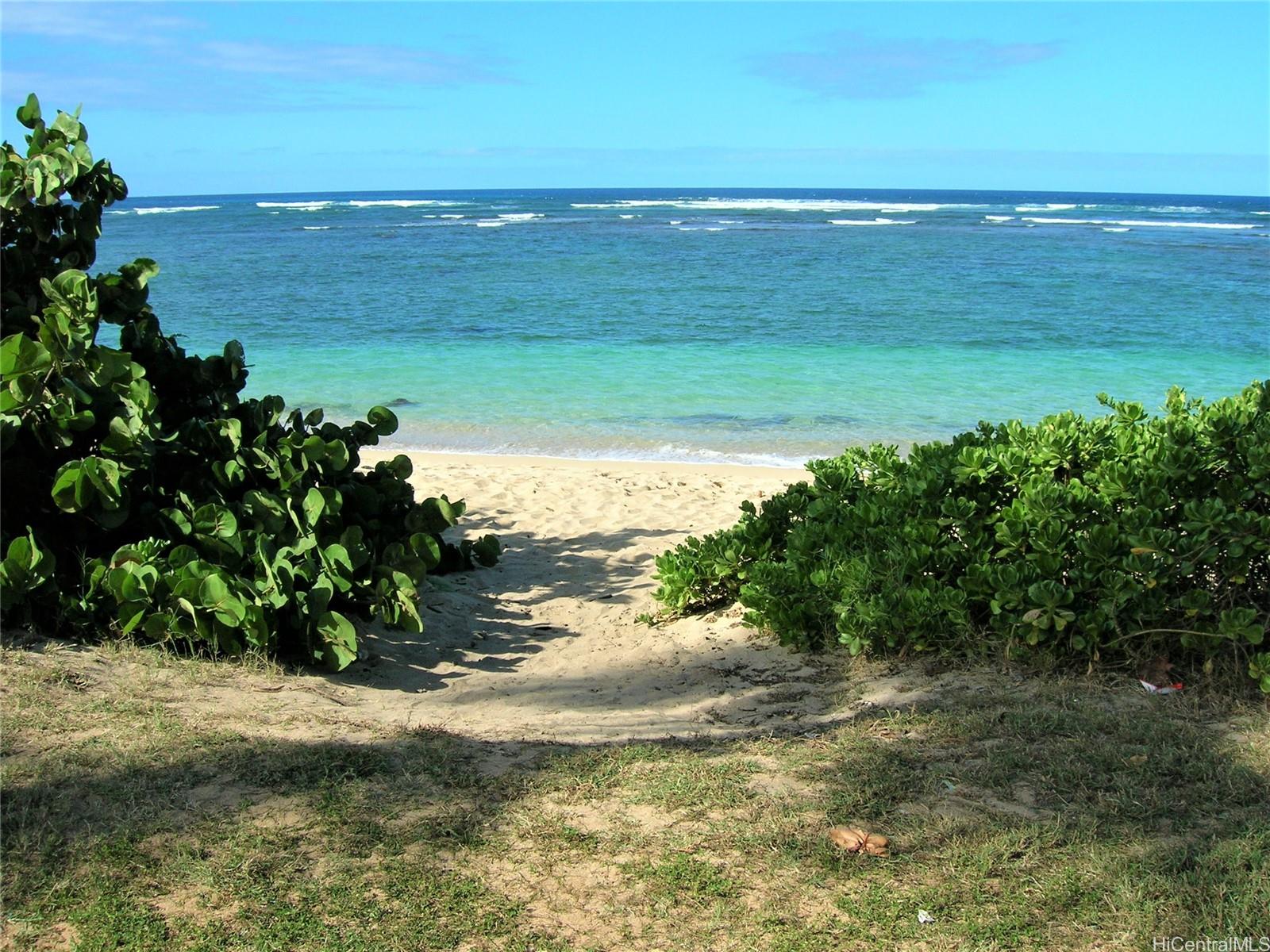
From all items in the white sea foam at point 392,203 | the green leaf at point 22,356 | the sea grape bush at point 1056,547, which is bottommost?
the sea grape bush at point 1056,547

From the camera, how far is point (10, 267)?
182 inches

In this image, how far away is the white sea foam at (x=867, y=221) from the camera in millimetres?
58594

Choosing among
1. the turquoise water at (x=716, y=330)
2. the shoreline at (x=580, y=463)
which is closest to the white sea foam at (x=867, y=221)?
the turquoise water at (x=716, y=330)

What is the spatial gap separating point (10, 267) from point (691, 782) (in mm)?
3725

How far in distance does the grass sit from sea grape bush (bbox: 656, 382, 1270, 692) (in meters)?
0.40

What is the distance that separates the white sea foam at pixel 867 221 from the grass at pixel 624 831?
57.8m

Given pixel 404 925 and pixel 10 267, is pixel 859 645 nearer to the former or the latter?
pixel 404 925

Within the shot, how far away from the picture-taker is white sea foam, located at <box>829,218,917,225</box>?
58.6m

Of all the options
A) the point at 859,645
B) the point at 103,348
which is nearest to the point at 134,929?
the point at 103,348

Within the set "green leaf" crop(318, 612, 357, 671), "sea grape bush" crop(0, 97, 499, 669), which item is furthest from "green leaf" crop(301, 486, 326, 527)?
"green leaf" crop(318, 612, 357, 671)

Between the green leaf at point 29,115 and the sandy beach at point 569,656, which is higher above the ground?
the green leaf at point 29,115

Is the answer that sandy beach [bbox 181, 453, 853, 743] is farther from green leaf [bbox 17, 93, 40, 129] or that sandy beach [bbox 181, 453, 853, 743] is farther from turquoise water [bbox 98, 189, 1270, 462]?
turquoise water [bbox 98, 189, 1270, 462]

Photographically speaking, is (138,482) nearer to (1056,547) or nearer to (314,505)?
(314,505)

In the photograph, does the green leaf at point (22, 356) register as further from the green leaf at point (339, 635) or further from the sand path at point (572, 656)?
the sand path at point (572, 656)
